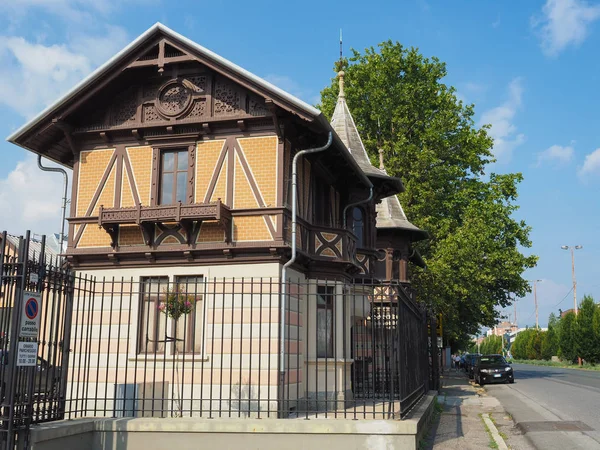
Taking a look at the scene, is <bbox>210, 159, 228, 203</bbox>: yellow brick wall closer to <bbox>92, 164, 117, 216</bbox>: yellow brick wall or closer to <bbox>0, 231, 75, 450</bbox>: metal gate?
<bbox>92, 164, 117, 216</bbox>: yellow brick wall

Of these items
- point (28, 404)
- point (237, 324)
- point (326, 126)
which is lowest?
point (28, 404)

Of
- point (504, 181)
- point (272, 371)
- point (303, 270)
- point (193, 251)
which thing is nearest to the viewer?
point (272, 371)

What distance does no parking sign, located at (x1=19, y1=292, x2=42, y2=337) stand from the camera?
8.27 m

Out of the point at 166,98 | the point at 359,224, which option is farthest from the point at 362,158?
the point at 166,98

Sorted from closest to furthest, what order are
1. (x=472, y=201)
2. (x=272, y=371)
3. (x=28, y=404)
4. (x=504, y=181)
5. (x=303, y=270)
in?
(x=28, y=404)
(x=272, y=371)
(x=303, y=270)
(x=472, y=201)
(x=504, y=181)

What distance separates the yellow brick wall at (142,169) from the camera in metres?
15.3

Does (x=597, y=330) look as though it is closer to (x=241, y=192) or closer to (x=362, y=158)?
(x=362, y=158)

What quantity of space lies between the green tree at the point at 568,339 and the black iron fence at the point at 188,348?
4832 centimetres

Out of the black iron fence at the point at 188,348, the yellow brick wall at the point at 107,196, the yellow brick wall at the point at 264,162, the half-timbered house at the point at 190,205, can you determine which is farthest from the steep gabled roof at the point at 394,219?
the yellow brick wall at the point at 107,196

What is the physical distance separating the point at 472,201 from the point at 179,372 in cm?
2138

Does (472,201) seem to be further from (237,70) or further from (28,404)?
(28,404)

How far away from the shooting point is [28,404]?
27.5 feet

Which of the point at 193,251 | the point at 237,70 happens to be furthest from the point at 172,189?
the point at 237,70

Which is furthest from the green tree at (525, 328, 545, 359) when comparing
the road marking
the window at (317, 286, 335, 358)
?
the window at (317, 286, 335, 358)
